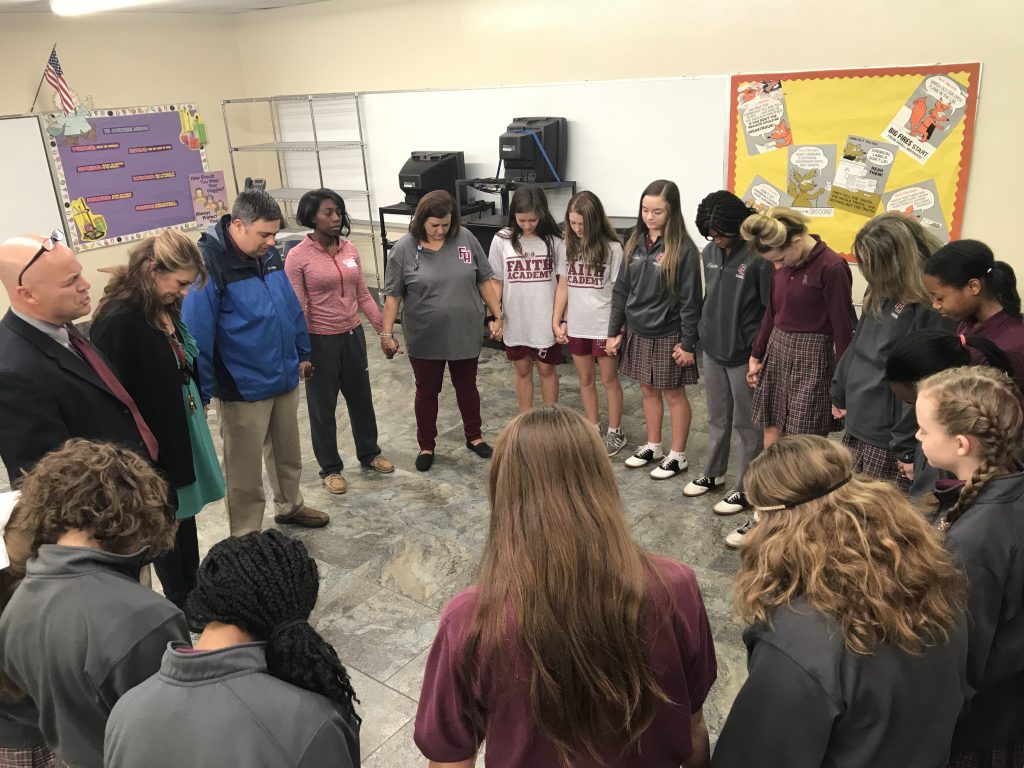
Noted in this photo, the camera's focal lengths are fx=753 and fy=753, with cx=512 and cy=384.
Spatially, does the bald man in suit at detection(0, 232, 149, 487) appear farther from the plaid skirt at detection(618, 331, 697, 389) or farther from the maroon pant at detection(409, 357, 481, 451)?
the plaid skirt at detection(618, 331, 697, 389)

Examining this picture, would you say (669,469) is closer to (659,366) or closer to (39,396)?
(659,366)

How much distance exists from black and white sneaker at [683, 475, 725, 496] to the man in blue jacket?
73.1 inches

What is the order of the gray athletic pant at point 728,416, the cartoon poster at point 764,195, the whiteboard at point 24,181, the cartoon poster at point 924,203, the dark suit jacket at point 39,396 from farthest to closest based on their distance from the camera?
the whiteboard at point 24,181, the cartoon poster at point 764,195, the cartoon poster at point 924,203, the gray athletic pant at point 728,416, the dark suit jacket at point 39,396

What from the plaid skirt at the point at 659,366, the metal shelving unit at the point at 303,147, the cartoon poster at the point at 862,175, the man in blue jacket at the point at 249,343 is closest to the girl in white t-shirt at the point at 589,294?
the plaid skirt at the point at 659,366

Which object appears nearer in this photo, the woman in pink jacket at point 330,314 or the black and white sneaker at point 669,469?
the woman in pink jacket at point 330,314

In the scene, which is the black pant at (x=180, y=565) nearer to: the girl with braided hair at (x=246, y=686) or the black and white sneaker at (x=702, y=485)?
the girl with braided hair at (x=246, y=686)

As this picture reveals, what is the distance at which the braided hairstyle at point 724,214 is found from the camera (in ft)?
10.3

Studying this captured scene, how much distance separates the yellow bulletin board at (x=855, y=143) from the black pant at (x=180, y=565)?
3.92 meters

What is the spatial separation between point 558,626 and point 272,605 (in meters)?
0.43

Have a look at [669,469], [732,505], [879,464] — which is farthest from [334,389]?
[879,464]

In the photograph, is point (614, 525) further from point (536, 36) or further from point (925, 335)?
point (536, 36)

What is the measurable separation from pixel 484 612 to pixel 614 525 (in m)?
0.24

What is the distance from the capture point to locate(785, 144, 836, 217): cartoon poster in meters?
4.64

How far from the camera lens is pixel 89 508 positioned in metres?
1.40
